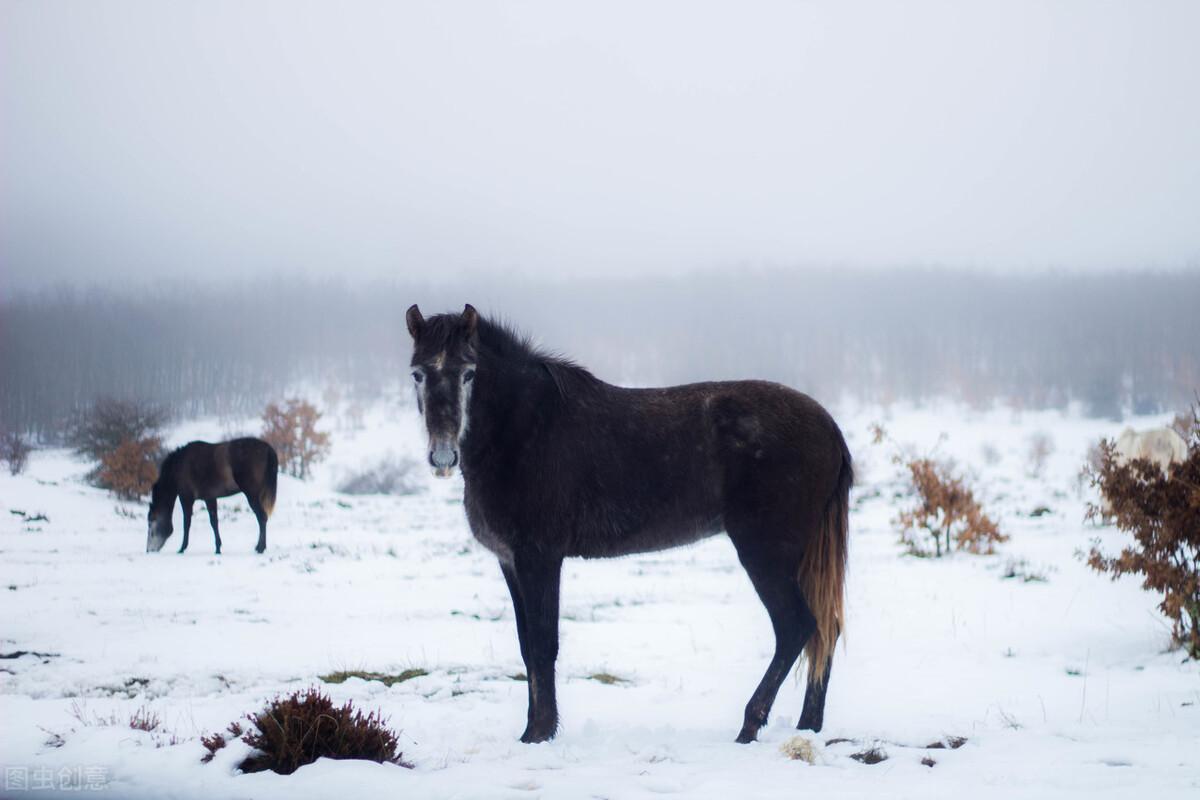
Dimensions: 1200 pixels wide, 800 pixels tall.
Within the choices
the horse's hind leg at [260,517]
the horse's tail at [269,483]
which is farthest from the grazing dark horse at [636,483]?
the horse's tail at [269,483]

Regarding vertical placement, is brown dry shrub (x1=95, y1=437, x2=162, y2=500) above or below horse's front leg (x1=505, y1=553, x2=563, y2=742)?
below

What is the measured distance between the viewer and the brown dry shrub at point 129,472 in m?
27.0

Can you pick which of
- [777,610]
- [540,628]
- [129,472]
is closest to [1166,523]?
[777,610]

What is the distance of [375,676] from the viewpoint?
23.2 feet

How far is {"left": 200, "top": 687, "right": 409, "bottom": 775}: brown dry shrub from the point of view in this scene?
14.1 ft

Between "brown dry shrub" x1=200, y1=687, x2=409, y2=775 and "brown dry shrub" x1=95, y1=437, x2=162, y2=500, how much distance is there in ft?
81.3

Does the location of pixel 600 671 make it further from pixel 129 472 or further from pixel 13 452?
pixel 13 452

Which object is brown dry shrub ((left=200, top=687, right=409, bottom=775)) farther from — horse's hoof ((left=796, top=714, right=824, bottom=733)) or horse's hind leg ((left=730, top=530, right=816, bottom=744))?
horse's hoof ((left=796, top=714, right=824, bottom=733))

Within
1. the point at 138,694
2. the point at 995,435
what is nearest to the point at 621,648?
the point at 138,694

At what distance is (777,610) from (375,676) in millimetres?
3521

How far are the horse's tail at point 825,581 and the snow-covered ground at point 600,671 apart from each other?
47cm

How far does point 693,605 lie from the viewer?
1084cm

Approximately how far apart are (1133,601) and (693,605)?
485cm

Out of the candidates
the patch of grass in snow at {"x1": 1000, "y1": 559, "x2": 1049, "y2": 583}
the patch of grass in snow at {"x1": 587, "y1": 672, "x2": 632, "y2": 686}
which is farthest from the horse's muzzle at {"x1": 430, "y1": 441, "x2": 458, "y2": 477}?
the patch of grass in snow at {"x1": 1000, "y1": 559, "x2": 1049, "y2": 583}
